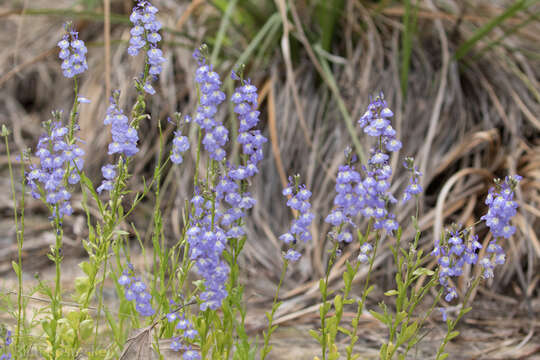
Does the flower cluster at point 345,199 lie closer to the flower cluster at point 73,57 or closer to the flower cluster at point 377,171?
the flower cluster at point 377,171

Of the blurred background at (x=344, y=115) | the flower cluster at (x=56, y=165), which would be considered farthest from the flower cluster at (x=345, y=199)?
→ the blurred background at (x=344, y=115)

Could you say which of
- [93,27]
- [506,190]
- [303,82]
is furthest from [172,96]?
[506,190]

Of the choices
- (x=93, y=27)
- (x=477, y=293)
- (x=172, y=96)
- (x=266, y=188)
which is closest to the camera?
(x=477, y=293)

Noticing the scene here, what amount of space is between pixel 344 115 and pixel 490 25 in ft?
2.61

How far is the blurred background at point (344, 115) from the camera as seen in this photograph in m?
2.59

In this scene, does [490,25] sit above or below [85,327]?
above

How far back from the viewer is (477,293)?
2.62m

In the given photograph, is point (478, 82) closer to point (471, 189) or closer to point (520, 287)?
point (471, 189)

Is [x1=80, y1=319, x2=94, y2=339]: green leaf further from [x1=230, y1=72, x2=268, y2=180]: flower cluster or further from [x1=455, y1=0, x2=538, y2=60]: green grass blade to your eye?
[x1=455, y1=0, x2=538, y2=60]: green grass blade

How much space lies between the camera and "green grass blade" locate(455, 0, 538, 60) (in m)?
2.65

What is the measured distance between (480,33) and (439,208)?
925 mm

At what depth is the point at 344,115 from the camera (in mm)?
2619

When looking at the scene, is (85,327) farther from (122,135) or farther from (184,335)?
(122,135)

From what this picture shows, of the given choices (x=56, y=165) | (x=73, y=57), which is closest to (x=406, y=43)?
(x=73, y=57)
